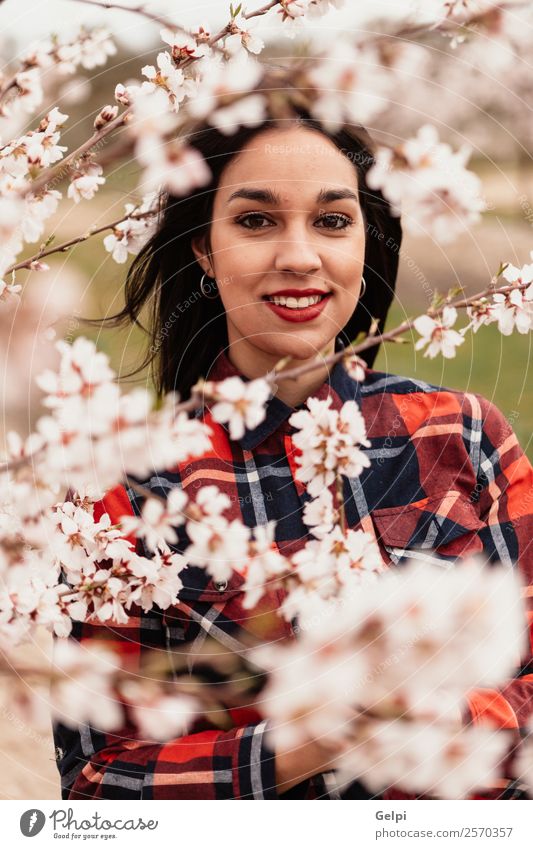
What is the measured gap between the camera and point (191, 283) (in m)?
0.94

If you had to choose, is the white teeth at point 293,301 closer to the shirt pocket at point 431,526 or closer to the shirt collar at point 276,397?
the shirt collar at point 276,397

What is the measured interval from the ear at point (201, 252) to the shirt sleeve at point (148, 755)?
235 mm

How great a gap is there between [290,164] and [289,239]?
0.07m

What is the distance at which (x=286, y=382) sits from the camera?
902mm

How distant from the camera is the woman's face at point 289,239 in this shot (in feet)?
2.54

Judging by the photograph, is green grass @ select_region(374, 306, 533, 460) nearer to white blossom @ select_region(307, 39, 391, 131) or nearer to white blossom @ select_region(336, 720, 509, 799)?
white blossom @ select_region(307, 39, 391, 131)

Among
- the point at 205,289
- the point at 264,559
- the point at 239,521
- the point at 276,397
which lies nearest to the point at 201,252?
the point at 205,289

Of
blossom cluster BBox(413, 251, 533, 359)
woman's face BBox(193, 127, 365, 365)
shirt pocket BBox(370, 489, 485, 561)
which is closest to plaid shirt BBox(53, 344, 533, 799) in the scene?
shirt pocket BBox(370, 489, 485, 561)

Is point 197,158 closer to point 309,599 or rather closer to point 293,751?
point 309,599

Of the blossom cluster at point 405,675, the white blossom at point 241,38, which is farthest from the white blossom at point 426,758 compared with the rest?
the white blossom at point 241,38

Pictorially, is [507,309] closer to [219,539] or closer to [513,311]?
[513,311]

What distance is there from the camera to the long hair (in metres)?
0.88
